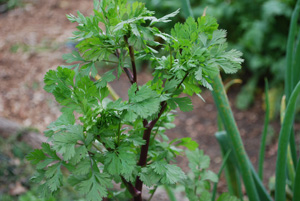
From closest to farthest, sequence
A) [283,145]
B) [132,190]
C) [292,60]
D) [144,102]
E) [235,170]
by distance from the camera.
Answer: [144,102], [132,190], [283,145], [292,60], [235,170]

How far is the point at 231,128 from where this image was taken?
1.07 meters

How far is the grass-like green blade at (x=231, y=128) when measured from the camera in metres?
1.06

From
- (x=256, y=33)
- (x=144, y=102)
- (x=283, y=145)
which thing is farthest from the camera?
(x=256, y=33)

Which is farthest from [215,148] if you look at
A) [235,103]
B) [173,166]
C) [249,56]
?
[173,166]

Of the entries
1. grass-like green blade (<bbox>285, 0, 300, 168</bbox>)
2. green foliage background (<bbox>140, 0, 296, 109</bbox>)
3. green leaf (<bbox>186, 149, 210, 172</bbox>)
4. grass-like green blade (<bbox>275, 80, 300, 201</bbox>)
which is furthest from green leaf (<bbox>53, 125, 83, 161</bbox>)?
green foliage background (<bbox>140, 0, 296, 109</bbox>)

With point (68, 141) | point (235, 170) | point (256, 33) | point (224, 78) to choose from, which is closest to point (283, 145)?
point (235, 170)

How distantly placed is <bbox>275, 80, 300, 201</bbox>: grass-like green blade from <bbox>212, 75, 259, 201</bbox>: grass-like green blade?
0.08 m

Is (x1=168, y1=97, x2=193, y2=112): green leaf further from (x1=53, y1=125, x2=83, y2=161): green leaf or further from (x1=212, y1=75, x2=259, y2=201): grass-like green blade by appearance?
(x1=212, y1=75, x2=259, y2=201): grass-like green blade

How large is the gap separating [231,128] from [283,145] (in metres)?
0.16

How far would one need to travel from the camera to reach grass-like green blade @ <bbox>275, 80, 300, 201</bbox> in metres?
0.96

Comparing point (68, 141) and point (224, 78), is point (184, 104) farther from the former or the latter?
point (224, 78)

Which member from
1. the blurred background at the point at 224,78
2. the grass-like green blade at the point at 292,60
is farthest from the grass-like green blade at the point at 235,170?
the blurred background at the point at 224,78

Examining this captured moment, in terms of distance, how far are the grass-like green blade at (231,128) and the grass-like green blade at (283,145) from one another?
0.08 m

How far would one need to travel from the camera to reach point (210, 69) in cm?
70
